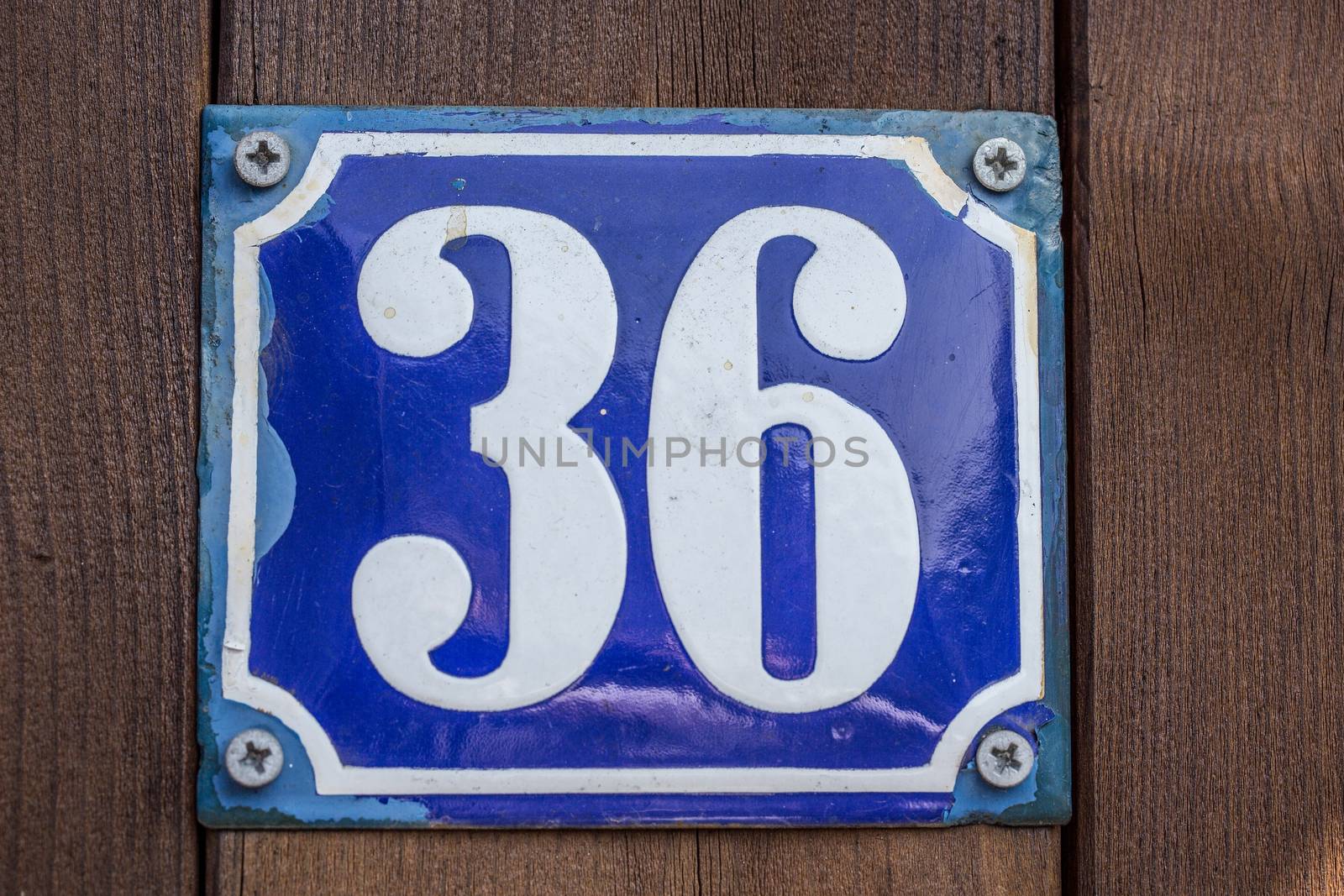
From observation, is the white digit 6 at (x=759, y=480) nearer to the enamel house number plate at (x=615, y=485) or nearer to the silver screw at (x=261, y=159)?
the enamel house number plate at (x=615, y=485)

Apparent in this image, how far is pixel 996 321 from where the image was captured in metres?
0.62

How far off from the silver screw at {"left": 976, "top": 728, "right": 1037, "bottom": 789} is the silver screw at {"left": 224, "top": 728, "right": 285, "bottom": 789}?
445 mm

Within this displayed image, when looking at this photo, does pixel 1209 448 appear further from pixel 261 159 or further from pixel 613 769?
pixel 261 159

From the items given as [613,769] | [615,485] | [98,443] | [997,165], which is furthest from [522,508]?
[997,165]

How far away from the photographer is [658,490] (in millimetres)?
603

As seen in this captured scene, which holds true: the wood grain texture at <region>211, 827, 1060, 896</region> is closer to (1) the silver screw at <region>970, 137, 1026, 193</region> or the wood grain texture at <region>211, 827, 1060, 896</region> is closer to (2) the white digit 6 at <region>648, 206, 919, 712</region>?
(2) the white digit 6 at <region>648, 206, 919, 712</region>

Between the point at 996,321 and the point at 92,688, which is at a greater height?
the point at 996,321

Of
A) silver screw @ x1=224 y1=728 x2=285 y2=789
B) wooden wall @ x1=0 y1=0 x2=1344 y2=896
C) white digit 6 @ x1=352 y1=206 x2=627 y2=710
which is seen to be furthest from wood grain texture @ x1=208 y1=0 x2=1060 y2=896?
silver screw @ x1=224 y1=728 x2=285 y2=789

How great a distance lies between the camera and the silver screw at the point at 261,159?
2.02 feet

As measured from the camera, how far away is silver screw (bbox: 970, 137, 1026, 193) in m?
0.63

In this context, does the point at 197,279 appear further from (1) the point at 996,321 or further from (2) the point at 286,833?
(1) the point at 996,321

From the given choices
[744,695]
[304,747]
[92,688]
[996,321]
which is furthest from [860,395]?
[92,688]

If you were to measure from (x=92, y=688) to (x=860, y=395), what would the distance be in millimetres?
525

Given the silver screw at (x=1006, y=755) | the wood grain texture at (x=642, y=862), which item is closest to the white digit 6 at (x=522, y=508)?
the wood grain texture at (x=642, y=862)
